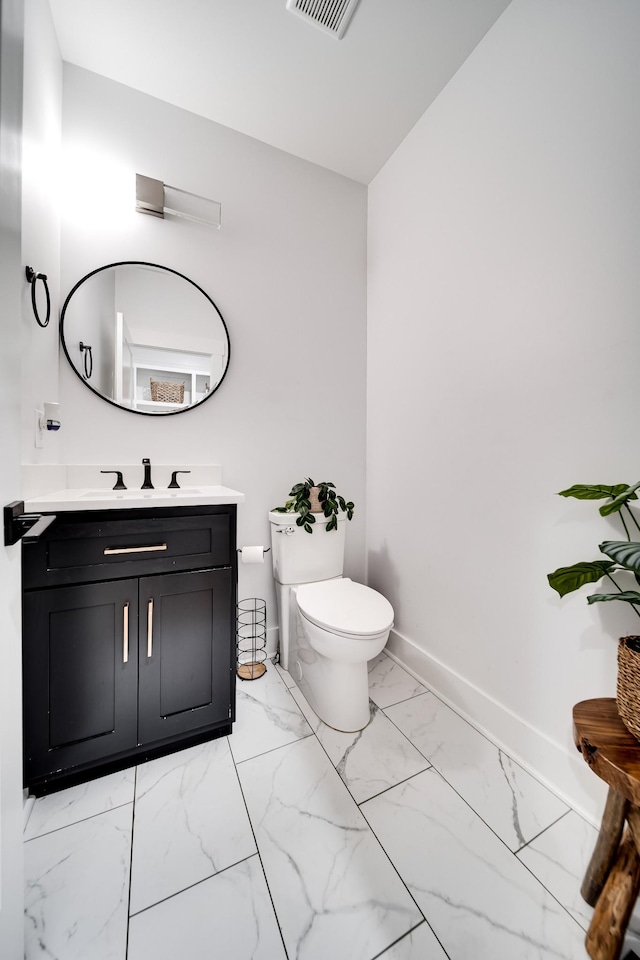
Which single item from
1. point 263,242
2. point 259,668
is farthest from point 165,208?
point 259,668

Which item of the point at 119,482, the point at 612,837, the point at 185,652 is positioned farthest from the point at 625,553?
the point at 119,482

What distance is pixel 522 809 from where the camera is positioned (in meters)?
1.11

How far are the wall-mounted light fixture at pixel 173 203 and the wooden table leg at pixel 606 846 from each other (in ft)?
7.93

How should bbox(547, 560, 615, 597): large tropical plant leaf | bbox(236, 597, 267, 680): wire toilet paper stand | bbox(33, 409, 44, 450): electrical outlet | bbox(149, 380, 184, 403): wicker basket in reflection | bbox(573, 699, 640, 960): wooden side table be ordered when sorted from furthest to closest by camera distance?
1. bbox(236, 597, 267, 680): wire toilet paper stand
2. bbox(149, 380, 184, 403): wicker basket in reflection
3. bbox(33, 409, 44, 450): electrical outlet
4. bbox(547, 560, 615, 597): large tropical plant leaf
5. bbox(573, 699, 640, 960): wooden side table

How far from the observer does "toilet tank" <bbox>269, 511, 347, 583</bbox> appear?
5.59 feet

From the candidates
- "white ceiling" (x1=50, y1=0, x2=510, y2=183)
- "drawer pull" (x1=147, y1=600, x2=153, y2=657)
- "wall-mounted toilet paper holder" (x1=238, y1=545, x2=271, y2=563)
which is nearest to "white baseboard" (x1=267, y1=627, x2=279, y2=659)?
"wall-mounted toilet paper holder" (x1=238, y1=545, x2=271, y2=563)

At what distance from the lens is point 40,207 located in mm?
1270

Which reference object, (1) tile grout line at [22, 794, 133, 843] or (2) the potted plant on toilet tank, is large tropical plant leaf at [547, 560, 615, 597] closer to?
(2) the potted plant on toilet tank

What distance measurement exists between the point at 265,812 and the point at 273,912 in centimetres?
24

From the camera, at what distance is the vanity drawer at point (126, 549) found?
1084mm

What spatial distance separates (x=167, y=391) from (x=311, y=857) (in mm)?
1724

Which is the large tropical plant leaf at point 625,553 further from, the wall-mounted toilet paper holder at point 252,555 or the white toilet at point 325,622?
the wall-mounted toilet paper holder at point 252,555

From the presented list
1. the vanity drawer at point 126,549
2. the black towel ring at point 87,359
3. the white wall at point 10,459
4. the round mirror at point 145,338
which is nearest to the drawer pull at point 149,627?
the vanity drawer at point 126,549

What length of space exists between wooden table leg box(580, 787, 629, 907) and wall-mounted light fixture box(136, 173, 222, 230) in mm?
2416
